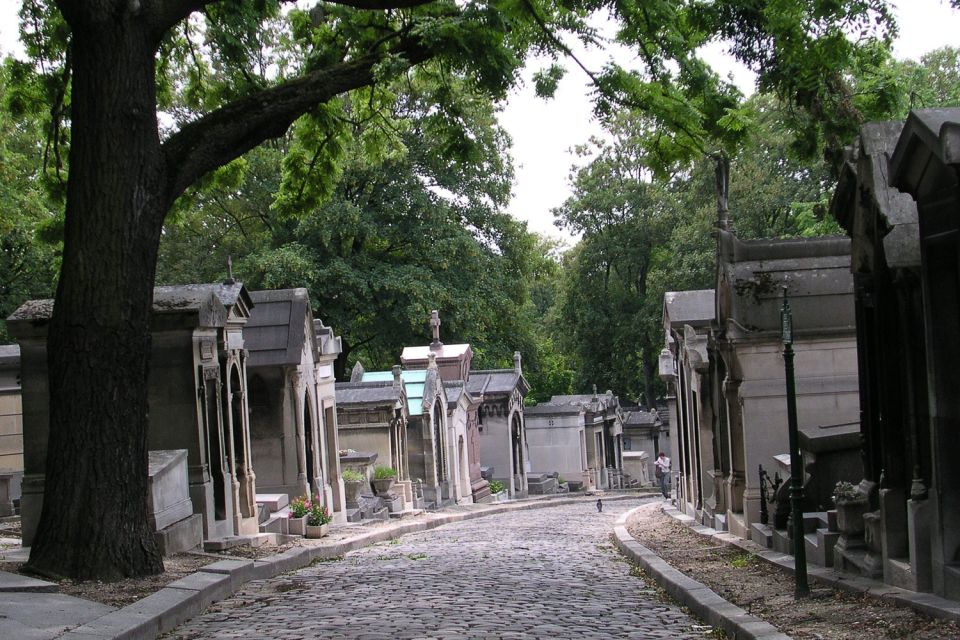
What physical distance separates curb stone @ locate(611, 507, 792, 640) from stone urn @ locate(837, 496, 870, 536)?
4.03ft

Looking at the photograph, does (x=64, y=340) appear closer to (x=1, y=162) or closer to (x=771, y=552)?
(x=771, y=552)

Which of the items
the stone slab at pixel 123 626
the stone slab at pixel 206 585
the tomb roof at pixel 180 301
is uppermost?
the tomb roof at pixel 180 301

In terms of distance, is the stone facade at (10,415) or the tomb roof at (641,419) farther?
the tomb roof at (641,419)

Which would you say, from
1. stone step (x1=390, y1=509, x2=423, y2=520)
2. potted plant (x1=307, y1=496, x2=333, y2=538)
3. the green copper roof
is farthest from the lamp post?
the green copper roof

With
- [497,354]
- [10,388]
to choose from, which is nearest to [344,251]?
[497,354]

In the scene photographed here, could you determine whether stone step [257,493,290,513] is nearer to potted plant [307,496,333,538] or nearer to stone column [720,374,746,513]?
potted plant [307,496,333,538]

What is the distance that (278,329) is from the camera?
797 inches

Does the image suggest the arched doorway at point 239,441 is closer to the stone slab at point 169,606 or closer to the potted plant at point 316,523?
the potted plant at point 316,523

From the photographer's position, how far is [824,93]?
12.5 metres

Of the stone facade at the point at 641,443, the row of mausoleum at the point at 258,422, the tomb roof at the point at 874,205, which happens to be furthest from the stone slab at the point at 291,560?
the stone facade at the point at 641,443

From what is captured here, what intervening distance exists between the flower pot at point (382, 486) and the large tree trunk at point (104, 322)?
16.7 m

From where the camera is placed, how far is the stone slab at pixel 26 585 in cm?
863

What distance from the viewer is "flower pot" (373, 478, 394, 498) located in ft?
87.0

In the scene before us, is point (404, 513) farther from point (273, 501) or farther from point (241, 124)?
point (241, 124)
